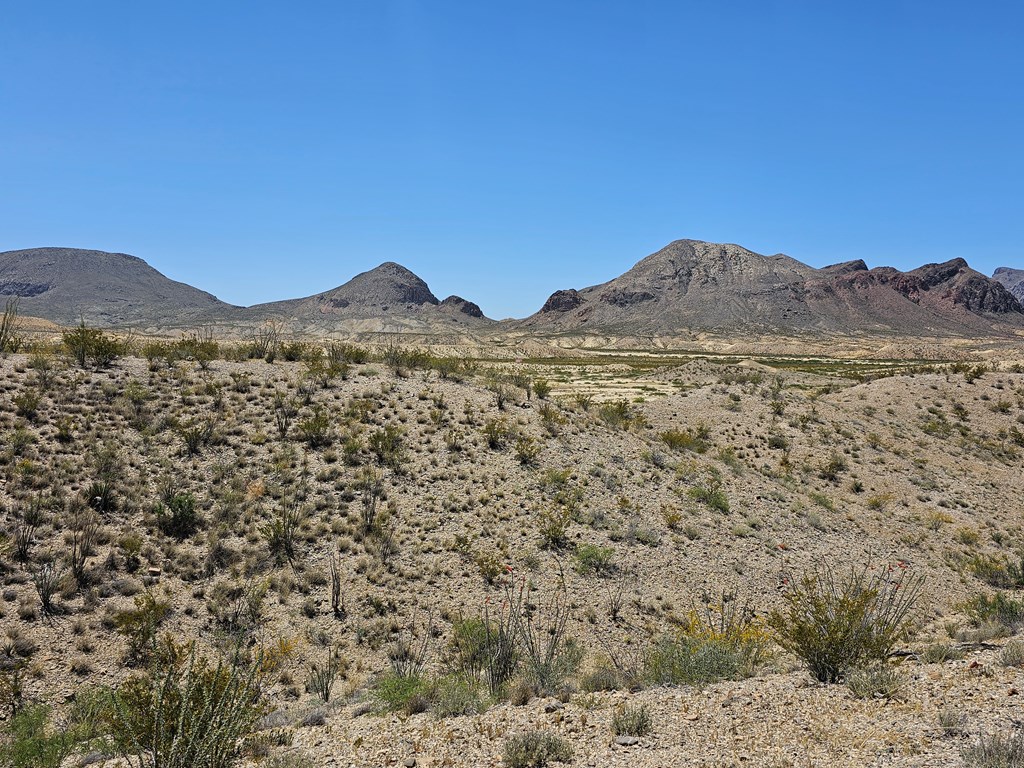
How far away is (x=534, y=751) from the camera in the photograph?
5.40 metres

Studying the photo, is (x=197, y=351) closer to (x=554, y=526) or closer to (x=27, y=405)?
(x=27, y=405)

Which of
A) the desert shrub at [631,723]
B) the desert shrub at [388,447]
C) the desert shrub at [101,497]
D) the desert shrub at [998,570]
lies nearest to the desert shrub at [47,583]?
the desert shrub at [101,497]

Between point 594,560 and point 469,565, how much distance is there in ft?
9.43

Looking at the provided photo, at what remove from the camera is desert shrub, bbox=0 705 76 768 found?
5566mm

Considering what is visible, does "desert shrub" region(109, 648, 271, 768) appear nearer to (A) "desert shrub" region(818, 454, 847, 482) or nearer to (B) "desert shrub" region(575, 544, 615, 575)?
(B) "desert shrub" region(575, 544, 615, 575)

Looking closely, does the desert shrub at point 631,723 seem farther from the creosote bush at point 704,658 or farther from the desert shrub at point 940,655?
the desert shrub at point 940,655

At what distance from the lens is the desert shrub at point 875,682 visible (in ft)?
19.7

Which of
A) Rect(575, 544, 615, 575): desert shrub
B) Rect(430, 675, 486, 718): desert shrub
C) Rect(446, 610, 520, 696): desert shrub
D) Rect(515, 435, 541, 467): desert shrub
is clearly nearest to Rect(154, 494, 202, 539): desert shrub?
Rect(446, 610, 520, 696): desert shrub

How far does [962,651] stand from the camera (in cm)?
730

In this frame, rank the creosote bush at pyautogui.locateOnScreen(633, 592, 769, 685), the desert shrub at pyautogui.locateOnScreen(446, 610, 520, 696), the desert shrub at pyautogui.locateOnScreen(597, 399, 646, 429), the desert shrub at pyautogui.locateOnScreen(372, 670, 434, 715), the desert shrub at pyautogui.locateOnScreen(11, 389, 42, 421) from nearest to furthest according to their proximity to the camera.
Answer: the desert shrub at pyautogui.locateOnScreen(372, 670, 434, 715)
the creosote bush at pyautogui.locateOnScreen(633, 592, 769, 685)
the desert shrub at pyautogui.locateOnScreen(446, 610, 520, 696)
the desert shrub at pyautogui.locateOnScreen(11, 389, 42, 421)
the desert shrub at pyautogui.locateOnScreen(597, 399, 646, 429)

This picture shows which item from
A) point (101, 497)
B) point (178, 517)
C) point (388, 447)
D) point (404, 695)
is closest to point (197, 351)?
point (388, 447)

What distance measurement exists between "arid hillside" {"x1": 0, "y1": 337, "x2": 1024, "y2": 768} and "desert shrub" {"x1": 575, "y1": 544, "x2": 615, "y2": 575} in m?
0.10

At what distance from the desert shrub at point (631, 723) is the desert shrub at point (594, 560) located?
6.27 meters

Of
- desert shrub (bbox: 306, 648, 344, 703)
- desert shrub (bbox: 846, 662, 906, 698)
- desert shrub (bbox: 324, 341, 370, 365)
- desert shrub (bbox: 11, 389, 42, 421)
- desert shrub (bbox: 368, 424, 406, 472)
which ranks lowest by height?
desert shrub (bbox: 306, 648, 344, 703)
